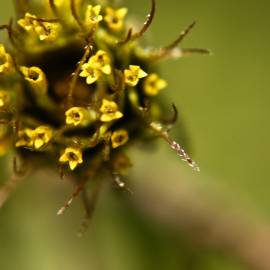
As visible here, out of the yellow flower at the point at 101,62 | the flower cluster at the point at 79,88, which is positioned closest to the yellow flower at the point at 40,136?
the flower cluster at the point at 79,88

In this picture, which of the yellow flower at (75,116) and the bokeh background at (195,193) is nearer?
the yellow flower at (75,116)

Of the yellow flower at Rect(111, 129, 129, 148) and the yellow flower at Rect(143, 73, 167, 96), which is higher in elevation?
the yellow flower at Rect(143, 73, 167, 96)

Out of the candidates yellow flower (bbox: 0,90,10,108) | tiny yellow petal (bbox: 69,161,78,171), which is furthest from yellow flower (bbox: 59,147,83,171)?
yellow flower (bbox: 0,90,10,108)

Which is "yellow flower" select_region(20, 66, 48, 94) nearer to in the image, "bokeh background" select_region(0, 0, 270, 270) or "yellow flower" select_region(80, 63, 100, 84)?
"yellow flower" select_region(80, 63, 100, 84)

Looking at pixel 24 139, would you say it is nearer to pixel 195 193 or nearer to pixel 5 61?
pixel 5 61

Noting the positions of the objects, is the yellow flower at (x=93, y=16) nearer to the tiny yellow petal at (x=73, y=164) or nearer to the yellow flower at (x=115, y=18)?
the yellow flower at (x=115, y=18)

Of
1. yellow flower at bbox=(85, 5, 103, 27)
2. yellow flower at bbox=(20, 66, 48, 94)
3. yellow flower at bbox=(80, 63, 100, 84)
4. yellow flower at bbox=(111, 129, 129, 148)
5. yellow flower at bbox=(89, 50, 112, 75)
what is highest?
yellow flower at bbox=(85, 5, 103, 27)

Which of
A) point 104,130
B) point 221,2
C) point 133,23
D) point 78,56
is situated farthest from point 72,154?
point 221,2

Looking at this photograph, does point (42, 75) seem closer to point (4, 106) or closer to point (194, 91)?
point (4, 106)

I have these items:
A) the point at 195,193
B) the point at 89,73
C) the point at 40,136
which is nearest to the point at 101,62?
the point at 89,73
